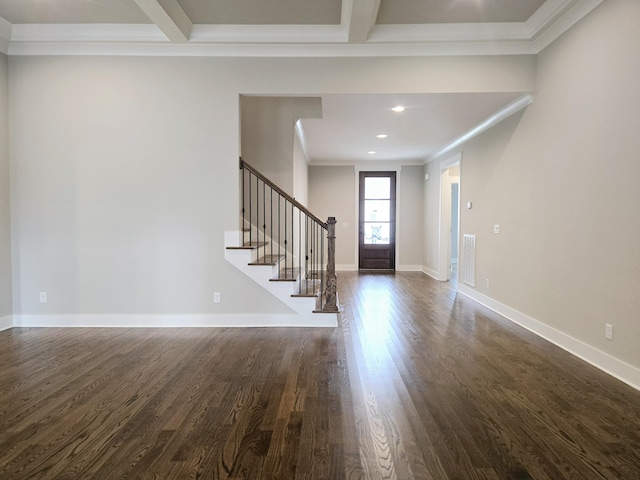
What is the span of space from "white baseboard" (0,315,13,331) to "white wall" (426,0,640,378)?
18.8 ft

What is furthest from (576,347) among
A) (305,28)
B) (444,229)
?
(444,229)

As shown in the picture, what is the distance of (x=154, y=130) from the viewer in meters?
3.98

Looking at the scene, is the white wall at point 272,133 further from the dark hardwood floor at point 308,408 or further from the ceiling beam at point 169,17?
the dark hardwood floor at point 308,408

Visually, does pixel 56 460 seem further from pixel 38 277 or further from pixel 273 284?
pixel 38 277

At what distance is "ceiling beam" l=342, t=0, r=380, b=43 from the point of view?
10.2 feet

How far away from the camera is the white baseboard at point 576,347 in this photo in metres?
2.68

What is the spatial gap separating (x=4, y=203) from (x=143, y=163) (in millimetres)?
1531

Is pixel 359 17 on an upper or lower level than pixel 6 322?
upper

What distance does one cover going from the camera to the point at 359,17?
3303mm

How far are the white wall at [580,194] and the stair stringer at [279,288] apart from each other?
2.27m

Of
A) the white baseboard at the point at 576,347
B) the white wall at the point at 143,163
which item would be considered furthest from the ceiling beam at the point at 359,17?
the white baseboard at the point at 576,347

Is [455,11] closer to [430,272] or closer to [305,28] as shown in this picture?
[305,28]

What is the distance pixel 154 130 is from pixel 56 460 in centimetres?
321

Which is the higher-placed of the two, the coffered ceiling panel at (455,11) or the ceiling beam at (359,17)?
the coffered ceiling panel at (455,11)
